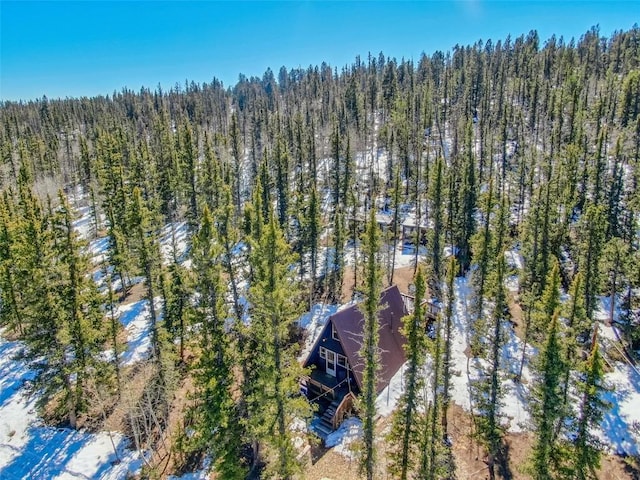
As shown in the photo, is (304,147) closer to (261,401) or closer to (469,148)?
(469,148)

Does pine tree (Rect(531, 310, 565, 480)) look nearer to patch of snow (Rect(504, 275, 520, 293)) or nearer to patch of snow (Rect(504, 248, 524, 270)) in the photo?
patch of snow (Rect(504, 275, 520, 293))

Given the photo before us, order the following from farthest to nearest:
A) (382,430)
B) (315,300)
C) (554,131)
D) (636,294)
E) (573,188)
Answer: (554,131)
(573,188)
(315,300)
(636,294)
(382,430)

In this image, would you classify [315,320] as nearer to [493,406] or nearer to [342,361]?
[342,361]

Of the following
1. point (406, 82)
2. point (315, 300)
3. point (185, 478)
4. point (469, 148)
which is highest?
point (406, 82)

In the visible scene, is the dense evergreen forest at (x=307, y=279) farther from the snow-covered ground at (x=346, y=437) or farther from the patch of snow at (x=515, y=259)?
the snow-covered ground at (x=346, y=437)

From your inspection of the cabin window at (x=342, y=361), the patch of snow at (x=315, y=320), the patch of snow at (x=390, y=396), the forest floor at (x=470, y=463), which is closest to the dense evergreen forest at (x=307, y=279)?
the forest floor at (x=470, y=463)

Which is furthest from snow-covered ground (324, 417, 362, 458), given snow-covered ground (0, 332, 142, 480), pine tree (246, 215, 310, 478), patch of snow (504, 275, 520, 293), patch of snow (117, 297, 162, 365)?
patch of snow (504, 275, 520, 293)

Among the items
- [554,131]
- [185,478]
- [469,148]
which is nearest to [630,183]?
[554,131]
